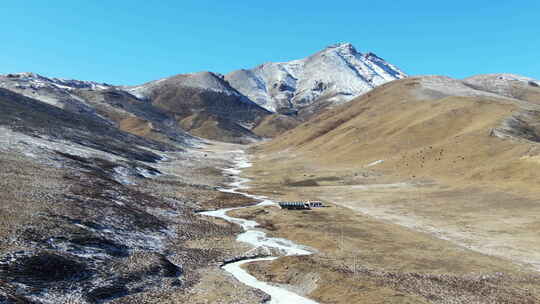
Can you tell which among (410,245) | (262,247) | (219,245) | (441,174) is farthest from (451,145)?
(219,245)

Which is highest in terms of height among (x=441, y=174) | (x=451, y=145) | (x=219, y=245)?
(x=451, y=145)

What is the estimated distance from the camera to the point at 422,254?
49.2 meters

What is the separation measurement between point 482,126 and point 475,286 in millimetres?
115183

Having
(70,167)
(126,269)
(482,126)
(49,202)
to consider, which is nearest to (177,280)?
(126,269)

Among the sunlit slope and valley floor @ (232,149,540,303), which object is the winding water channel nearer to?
valley floor @ (232,149,540,303)

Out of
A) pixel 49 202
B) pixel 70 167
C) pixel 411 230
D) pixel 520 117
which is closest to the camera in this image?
pixel 49 202

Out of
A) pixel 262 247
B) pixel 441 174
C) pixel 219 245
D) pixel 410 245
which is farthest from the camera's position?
pixel 441 174

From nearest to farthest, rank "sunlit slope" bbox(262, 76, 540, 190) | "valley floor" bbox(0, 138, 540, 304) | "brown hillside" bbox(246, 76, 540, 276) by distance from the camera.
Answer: "valley floor" bbox(0, 138, 540, 304) → "brown hillside" bbox(246, 76, 540, 276) → "sunlit slope" bbox(262, 76, 540, 190)

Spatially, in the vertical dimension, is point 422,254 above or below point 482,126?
below

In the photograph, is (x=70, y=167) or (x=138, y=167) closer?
(x=70, y=167)

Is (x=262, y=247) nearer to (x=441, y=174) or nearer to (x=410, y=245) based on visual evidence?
(x=410, y=245)

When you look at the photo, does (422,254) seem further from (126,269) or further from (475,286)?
(126,269)

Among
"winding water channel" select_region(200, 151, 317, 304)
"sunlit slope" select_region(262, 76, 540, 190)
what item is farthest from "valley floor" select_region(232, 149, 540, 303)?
"sunlit slope" select_region(262, 76, 540, 190)

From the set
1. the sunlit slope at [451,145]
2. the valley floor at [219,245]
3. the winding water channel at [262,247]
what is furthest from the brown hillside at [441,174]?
the winding water channel at [262,247]
